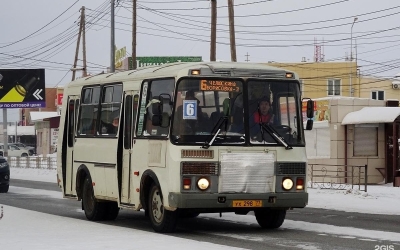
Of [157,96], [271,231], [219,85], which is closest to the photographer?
[219,85]

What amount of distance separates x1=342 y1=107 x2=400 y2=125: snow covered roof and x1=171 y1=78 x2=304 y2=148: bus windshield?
70.4 feet

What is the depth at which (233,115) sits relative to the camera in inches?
647

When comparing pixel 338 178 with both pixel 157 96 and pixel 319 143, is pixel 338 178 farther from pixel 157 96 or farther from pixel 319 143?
pixel 157 96

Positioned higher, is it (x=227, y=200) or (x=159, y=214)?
(x=227, y=200)

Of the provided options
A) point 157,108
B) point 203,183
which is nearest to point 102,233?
point 203,183

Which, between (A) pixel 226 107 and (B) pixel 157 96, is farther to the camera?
(B) pixel 157 96

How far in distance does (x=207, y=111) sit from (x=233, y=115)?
1.53ft

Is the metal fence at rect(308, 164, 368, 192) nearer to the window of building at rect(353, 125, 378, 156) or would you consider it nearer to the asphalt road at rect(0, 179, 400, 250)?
the window of building at rect(353, 125, 378, 156)

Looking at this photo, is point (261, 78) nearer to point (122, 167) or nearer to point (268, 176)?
point (268, 176)

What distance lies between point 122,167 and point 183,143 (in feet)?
9.12

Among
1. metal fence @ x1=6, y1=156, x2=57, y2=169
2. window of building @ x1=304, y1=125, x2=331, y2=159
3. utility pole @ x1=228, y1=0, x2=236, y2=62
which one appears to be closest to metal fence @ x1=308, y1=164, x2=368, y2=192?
window of building @ x1=304, y1=125, x2=331, y2=159

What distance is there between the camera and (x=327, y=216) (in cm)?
2106

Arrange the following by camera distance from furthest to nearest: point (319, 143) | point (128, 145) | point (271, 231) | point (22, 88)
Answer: point (22, 88) < point (319, 143) < point (128, 145) < point (271, 231)

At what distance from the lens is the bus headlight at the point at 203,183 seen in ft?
52.9
